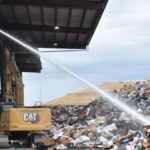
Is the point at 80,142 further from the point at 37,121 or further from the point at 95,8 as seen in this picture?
the point at 95,8

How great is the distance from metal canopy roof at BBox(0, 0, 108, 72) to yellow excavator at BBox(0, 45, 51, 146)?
187 centimetres

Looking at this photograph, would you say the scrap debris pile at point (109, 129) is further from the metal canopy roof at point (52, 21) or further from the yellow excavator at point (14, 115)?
the metal canopy roof at point (52, 21)

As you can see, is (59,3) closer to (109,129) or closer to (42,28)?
(42,28)

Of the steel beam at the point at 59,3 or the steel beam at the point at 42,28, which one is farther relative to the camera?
the steel beam at the point at 42,28

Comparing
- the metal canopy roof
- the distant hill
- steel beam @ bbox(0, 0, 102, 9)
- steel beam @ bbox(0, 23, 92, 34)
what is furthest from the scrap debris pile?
the distant hill

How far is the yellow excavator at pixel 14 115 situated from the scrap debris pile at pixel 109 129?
2.66 ft

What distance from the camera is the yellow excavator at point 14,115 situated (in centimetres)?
1439

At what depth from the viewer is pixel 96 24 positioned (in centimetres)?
1916

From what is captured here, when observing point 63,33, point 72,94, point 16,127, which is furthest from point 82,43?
point 72,94

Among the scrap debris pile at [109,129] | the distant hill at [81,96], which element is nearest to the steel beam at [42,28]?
the scrap debris pile at [109,129]

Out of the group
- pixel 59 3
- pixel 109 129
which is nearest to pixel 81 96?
pixel 109 129

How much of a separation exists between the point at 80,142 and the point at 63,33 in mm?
6434

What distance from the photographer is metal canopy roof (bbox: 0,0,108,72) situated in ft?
52.6

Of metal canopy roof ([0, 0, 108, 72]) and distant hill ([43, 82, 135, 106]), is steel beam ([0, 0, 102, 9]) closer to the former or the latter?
metal canopy roof ([0, 0, 108, 72])
